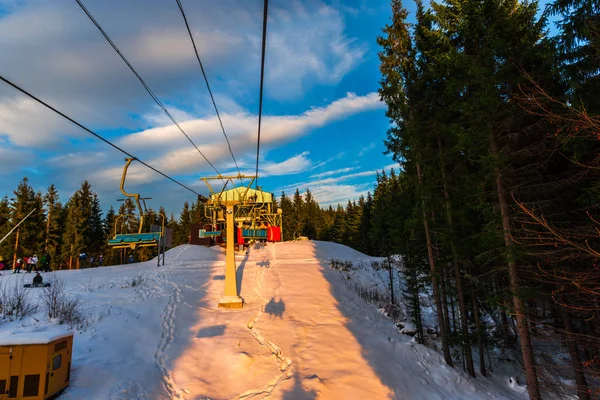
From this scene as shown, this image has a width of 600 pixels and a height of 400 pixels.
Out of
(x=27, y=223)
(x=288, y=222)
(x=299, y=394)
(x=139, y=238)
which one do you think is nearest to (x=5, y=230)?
(x=27, y=223)

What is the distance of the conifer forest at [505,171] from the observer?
8.20 m

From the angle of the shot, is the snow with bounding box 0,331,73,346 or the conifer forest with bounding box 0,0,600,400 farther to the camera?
the conifer forest with bounding box 0,0,600,400

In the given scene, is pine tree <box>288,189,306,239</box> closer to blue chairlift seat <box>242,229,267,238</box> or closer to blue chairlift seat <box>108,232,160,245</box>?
blue chairlift seat <box>242,229,267,238</box>

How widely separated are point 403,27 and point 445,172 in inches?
298

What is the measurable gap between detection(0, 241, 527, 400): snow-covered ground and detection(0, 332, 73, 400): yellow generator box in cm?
80

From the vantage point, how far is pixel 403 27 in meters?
15.1

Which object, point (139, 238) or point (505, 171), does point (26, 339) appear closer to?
point (139, 238)

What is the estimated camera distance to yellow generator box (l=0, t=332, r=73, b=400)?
5.74 meters

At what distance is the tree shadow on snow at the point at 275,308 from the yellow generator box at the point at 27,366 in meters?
9.68

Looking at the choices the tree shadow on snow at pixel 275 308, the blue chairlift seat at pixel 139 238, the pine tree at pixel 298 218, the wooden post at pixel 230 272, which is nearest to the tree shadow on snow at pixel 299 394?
the tree shadow on snow at pixel 275 308

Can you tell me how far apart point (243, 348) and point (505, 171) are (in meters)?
10.6

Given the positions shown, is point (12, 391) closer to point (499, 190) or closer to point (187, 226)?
point (499, 190)

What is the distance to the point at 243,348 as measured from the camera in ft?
35.7

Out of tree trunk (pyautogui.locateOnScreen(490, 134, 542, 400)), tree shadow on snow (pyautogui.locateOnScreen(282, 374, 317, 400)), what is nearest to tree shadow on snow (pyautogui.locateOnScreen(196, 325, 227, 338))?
tree shadow on snow (pyautogui.locateOnScreen(282, 374, 317, 400))
